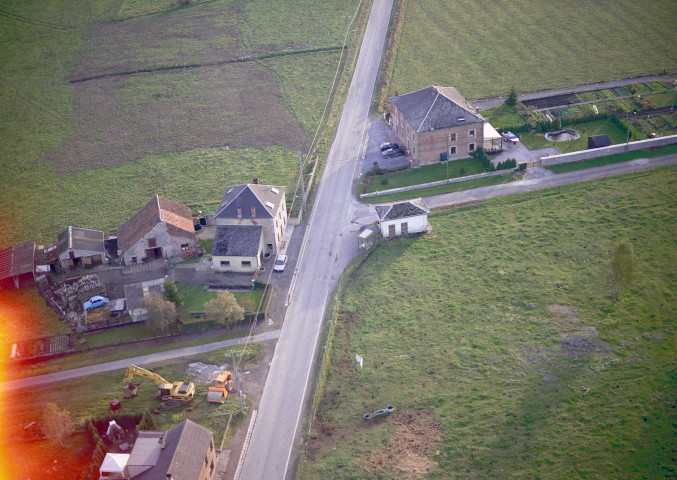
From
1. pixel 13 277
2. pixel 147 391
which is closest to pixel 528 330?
pixel 147 391

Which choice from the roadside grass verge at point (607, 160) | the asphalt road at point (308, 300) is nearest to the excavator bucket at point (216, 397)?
the asphalt road at point (308, 300)

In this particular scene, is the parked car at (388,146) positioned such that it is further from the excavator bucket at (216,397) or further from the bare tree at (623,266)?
the excavator bucket at (216,397)

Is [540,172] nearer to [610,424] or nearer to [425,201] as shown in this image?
[425,201]

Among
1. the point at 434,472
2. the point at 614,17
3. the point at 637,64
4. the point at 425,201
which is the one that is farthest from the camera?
the point at 614,17

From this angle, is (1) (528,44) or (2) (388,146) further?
(1) (528,44)

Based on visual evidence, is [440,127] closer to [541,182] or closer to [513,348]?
[541,182]

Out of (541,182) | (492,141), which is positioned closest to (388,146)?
(492,141)

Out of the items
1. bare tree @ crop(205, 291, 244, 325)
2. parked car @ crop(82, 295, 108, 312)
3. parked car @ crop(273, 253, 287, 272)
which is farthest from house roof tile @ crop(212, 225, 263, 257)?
parked car @ crop(82, 295, 108, 312)
